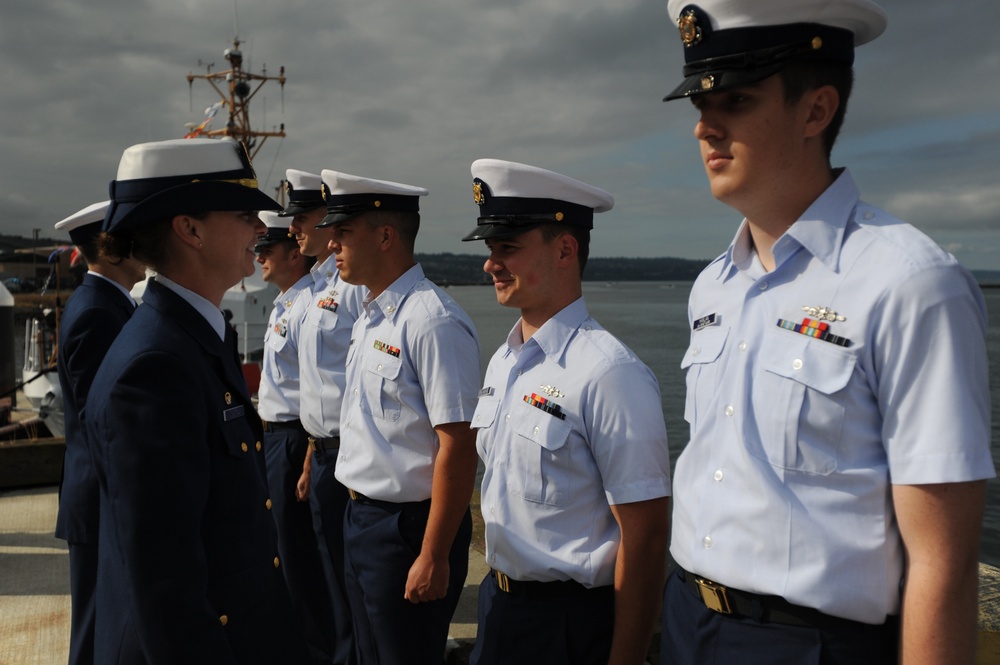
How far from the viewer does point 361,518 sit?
3.21m

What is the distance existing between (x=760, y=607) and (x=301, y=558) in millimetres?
3334

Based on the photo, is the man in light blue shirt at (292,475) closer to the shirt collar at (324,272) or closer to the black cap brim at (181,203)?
the shirt collar at (324,272)

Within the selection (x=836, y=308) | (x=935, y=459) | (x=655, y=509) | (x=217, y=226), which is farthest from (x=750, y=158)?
(x=217, y=226)

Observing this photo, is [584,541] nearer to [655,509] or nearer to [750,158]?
[655,509]

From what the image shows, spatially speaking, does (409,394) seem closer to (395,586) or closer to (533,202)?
(395,586)

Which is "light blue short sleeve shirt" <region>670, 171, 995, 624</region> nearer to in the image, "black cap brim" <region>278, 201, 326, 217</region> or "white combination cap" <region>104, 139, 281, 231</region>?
"white combination cap" <region>104, 139, 281, 231</region>

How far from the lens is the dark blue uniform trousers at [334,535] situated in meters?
3.72

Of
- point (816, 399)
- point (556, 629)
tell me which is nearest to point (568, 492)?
point (556, 629)

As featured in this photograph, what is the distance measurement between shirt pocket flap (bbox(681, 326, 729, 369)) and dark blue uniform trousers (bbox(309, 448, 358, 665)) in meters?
2.33

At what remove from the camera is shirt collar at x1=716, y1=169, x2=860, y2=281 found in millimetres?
1532

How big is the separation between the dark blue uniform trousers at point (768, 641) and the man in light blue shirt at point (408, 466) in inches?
52.0

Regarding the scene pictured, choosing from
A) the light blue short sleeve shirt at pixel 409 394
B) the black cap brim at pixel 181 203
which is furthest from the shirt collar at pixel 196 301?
the light blue short sleeve shirt at pixel 409 394

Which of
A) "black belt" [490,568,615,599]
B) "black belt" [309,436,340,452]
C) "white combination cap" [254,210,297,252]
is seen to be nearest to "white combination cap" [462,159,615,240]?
"black belt" [490,568,615,599]

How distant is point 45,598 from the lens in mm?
4633
